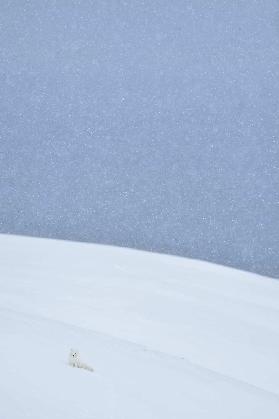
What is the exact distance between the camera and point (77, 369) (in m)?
0.90

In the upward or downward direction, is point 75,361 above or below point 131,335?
above

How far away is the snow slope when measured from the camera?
0.84 metres

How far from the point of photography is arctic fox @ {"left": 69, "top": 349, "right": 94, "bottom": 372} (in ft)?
2.98

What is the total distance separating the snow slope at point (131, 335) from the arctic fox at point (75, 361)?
14mm

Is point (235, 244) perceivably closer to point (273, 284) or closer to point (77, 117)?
point (273, 284)

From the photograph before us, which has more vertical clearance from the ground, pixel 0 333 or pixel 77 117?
pixel 0 333

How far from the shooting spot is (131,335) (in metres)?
1.34

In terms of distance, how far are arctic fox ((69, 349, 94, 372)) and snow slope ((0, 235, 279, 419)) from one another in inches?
0.5

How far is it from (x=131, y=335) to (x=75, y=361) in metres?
0.44

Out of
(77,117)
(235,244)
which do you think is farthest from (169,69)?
(235,244)

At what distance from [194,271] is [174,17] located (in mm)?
734

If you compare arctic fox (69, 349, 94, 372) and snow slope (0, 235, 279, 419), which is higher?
arctic fox (69, 349, 94, 372)

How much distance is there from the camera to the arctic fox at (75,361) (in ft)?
2.98

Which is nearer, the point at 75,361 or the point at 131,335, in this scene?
the point at 75,361
